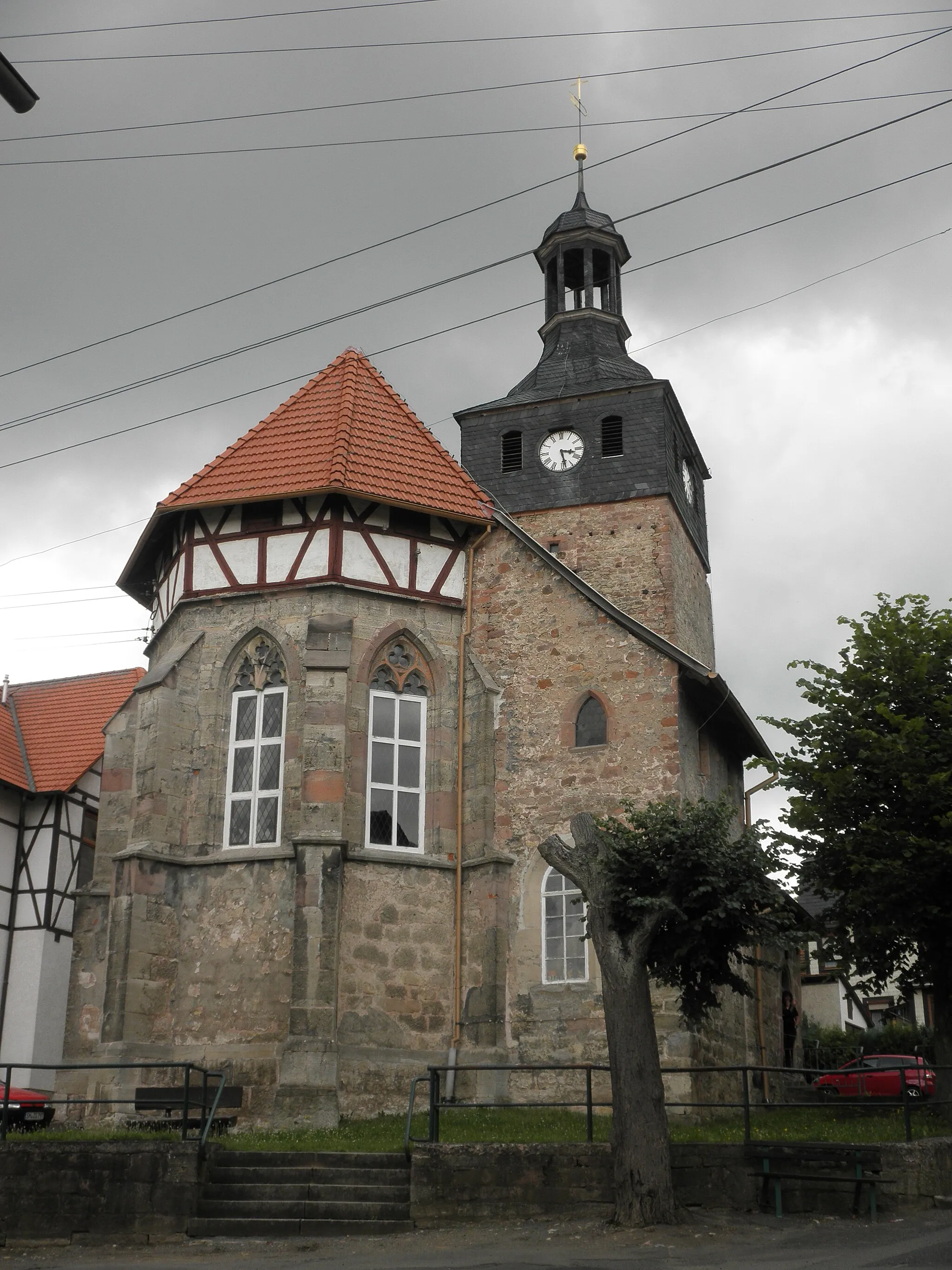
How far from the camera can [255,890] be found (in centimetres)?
1861

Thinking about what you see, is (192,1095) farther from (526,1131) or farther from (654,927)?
(654,927)

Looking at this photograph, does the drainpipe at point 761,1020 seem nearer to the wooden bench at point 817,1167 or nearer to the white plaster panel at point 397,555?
the white plaster panel at point 397,555

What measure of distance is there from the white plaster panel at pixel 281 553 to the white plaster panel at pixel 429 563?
5.91 ft

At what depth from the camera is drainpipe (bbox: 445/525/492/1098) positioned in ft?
61.1

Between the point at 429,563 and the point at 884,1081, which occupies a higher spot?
the point at 429,563

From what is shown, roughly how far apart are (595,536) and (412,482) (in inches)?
276

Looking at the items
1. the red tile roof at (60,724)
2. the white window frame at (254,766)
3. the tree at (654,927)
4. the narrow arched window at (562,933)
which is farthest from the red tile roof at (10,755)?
the tree at (654,927)

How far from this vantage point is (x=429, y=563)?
68.9 feet

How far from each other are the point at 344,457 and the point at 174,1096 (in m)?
9.10

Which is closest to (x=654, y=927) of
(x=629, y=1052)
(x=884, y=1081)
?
(x=629, y=1052)

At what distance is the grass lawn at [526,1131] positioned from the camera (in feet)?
47.7

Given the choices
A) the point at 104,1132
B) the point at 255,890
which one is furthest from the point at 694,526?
the point at 104,1132

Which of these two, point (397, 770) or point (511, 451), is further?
point (511, 451)

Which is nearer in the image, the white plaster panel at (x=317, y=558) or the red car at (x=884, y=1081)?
the white plaster panel at (x=317, y=558)
